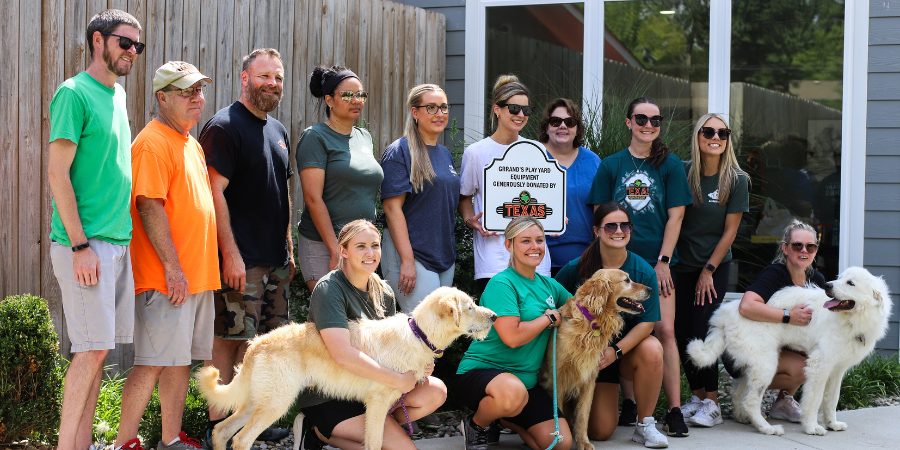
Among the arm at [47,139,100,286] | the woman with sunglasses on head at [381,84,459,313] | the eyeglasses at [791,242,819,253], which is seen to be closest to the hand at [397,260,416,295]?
the woman with sunglasses on head at [381,84,459,313]

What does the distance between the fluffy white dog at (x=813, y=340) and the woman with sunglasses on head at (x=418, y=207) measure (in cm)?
159

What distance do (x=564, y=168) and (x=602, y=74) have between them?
105 inches

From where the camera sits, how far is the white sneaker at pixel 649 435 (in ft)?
16.5

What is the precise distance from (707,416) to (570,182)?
5.10 feet

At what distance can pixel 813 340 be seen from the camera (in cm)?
554

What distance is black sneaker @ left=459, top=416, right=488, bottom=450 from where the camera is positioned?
4.99m

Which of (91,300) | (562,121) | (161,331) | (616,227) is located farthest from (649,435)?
(91,300)

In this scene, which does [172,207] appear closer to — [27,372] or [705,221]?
[27,372]

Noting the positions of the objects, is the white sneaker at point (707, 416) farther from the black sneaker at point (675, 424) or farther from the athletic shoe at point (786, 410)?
the athletic shoe at point (786, 410)

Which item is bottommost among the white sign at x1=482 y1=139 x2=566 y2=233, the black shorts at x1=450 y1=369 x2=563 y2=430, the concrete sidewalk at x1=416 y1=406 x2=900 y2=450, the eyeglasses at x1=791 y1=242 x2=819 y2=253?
the concrete sidewalk at x1=416 y1=406 x2=900 y2=450

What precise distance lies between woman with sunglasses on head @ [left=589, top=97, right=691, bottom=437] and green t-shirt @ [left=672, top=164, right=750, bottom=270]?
0.69ft

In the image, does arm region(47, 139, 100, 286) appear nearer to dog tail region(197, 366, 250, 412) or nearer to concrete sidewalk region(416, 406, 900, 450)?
dog tail region(197, 366, 250, 412)

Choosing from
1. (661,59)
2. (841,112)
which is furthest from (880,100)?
(661,59)

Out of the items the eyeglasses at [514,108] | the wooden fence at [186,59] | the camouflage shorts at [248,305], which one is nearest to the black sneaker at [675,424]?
the eyeglasses at [514,108]
